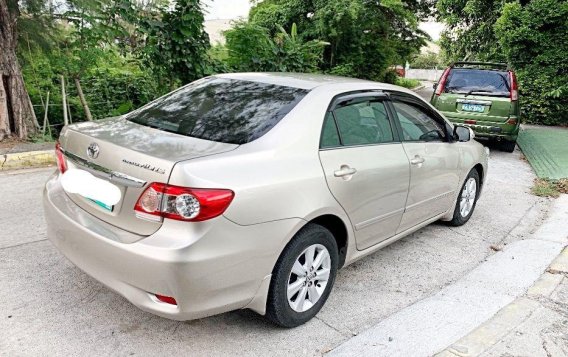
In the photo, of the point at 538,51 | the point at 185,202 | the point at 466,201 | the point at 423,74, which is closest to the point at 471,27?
the point at 538,51

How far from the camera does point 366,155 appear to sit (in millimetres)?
3127

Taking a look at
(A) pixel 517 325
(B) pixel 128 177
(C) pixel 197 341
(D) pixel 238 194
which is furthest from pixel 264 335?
(A) pixel 517 325

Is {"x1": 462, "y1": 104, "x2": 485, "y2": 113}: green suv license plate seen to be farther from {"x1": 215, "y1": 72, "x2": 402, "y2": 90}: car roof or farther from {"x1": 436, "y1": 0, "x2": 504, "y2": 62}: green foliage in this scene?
{"x1": 436, "y1": 0, "x2": 504, "y2": 62}: green foliage

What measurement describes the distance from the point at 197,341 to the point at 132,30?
576 centimetres

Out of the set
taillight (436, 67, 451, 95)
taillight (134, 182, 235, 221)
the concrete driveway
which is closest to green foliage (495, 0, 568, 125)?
taillight (436, 67, 451, 95)

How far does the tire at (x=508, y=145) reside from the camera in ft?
28.8

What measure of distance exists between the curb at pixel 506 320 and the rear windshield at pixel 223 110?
5.74ft

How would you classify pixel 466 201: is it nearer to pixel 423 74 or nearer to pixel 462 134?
pixel 462 134

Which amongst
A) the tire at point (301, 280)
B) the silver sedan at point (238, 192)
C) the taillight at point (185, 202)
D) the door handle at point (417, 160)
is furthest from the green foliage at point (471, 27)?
the taillight at point (185, 202)

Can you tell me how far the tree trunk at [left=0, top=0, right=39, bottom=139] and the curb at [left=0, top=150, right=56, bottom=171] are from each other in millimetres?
848

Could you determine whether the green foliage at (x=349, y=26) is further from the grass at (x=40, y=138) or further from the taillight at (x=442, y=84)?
the grass at (x=40, y=138)

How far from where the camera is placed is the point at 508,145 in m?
8.84

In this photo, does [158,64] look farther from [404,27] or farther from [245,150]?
[404,27]

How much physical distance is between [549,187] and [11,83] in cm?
780
